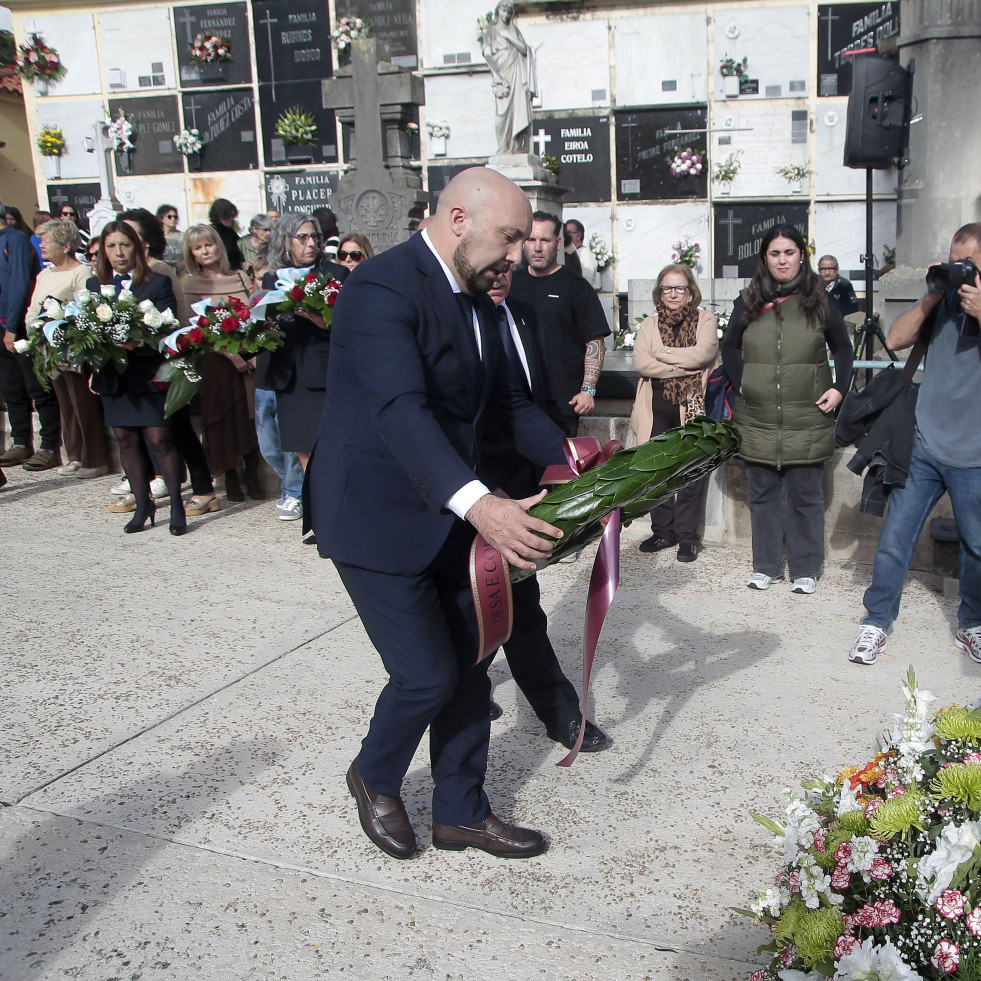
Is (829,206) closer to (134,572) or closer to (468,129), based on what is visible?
(468,129)

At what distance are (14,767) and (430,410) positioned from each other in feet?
6.70

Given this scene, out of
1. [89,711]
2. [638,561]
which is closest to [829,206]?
[638,561]

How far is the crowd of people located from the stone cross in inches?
165

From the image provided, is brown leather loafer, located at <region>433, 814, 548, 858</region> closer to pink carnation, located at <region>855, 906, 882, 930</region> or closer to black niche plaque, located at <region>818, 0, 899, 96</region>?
pink carnation, located at <region>855, 906, 882, 930</region>

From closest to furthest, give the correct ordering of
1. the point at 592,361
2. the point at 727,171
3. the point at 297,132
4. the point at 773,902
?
the point at 773,902
the point at 592,361
the point at 727,171
the point at 297,132

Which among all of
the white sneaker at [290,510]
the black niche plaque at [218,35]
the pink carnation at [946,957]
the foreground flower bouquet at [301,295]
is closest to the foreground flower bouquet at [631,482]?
the pink carnation at [946,957]

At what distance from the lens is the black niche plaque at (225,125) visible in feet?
58.5

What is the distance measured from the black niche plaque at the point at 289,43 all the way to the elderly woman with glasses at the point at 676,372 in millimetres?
13749

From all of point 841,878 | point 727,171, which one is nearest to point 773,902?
point 841,878

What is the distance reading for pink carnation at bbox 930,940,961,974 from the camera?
4.96 feet

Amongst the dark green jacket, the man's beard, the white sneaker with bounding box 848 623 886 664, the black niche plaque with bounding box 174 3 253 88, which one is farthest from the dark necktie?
the black niche plaque with bounding box 174 3 253 88

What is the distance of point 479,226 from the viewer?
2387mm

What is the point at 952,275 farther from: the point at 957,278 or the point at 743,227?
the point at 743,227

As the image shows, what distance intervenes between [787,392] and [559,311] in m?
1.32
